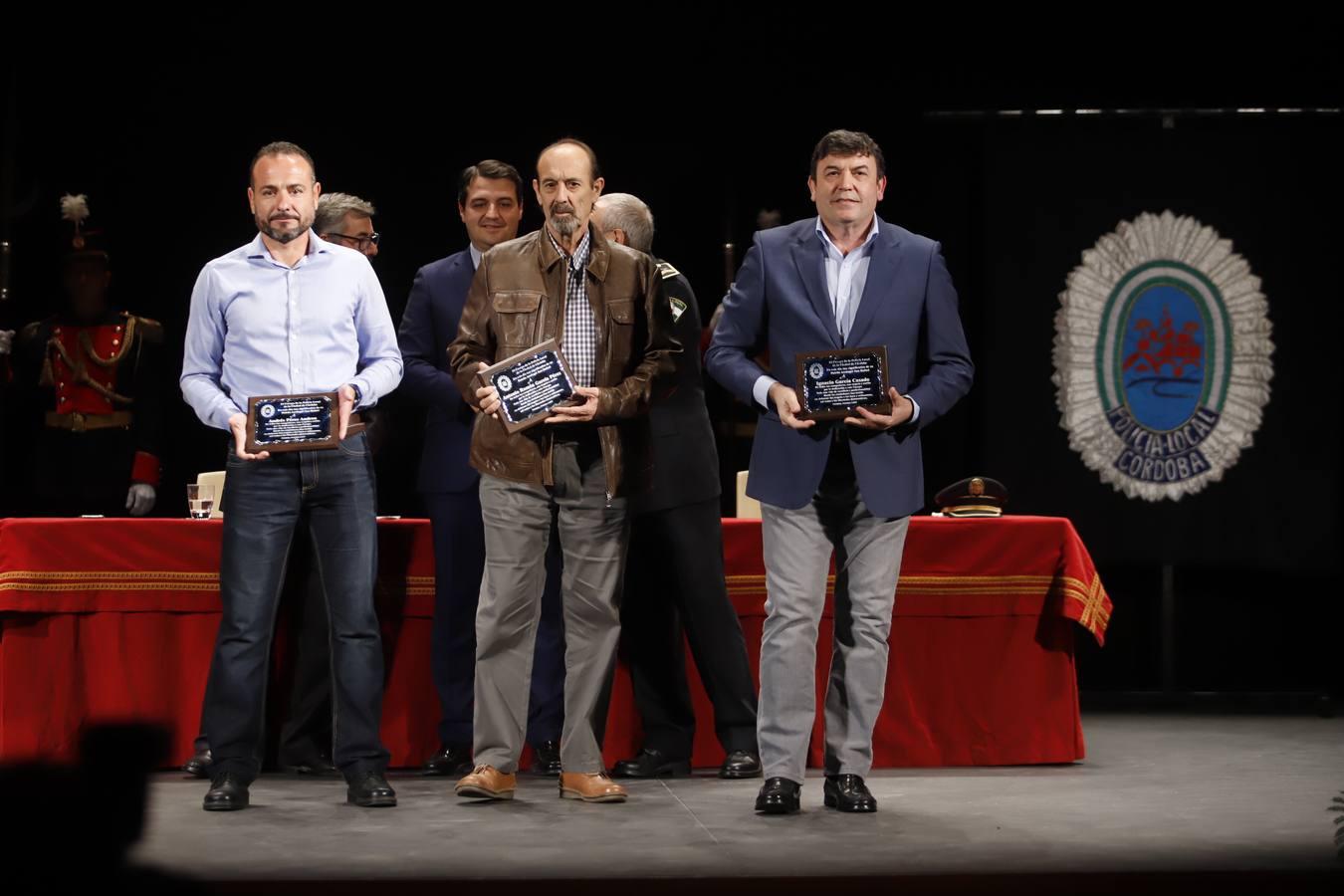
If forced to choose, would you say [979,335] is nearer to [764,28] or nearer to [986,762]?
[764,28]

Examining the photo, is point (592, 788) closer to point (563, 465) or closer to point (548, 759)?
point (548, 759)

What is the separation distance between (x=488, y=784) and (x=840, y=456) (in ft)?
3.88

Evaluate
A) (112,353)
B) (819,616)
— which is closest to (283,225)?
(819,616)

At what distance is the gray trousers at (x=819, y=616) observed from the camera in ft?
13.5

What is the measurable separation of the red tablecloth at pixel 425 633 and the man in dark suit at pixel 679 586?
0.51ft

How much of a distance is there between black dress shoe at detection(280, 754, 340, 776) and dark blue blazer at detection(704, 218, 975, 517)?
5.11ft

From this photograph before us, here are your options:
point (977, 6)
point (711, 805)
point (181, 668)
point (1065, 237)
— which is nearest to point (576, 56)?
point (977, 6)

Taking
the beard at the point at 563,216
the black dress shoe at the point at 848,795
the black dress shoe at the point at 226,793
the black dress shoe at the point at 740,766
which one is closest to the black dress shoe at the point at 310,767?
the black dress shoe at the point at 226,793

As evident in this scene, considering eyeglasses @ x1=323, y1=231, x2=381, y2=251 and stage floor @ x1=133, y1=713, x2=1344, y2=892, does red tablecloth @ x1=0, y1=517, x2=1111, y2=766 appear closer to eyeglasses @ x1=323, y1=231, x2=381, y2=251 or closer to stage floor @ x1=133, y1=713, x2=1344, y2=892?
stage floor @ x1=133, y1=713, x2=1344, y2=892

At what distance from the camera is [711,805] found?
4.29 metres

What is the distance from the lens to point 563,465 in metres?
4.26

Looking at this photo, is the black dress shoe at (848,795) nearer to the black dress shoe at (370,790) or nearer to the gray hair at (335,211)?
the black dress shoe at (370,790)

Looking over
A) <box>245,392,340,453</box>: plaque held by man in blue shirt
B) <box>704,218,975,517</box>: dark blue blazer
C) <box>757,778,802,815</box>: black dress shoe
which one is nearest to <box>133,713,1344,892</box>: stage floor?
<box>757,778,802,815</box>: black dress shoe

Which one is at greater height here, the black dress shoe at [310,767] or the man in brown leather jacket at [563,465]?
the man in brown leather jacket at [563,465]
